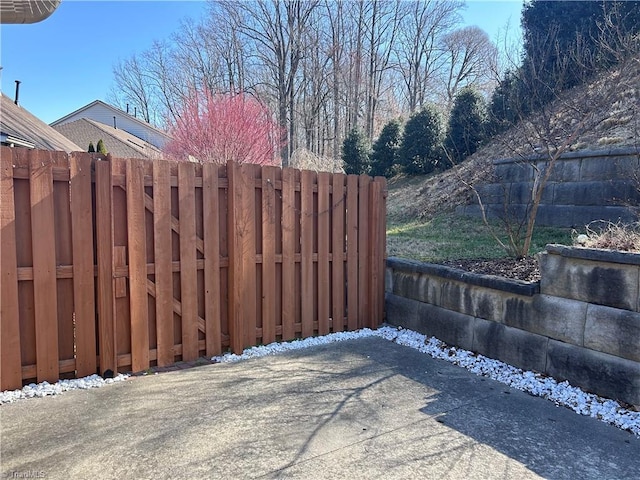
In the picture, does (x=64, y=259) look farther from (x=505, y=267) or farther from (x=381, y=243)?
(x=505, y=267)

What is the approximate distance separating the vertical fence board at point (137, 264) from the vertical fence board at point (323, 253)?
5.89 feet

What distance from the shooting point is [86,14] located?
1070cm

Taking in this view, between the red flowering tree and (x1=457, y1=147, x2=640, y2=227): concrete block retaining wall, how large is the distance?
305 inches

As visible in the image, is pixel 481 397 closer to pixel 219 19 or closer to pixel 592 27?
pixel 592 27

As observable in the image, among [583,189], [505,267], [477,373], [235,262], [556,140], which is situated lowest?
[477,373]

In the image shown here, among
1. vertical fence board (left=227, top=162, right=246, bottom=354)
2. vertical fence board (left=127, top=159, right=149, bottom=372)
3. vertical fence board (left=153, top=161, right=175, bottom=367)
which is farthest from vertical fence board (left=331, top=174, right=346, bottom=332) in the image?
vertical fence board (left=127, top=159, right=149, bottom=372)

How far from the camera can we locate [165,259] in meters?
3.62

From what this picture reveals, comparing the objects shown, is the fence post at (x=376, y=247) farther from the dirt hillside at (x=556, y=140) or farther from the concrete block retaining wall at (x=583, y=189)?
the concrete block retaining wall at (x=583, y=189)

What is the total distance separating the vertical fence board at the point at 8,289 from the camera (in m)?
2.98

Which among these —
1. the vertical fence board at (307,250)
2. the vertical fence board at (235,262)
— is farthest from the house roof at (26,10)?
the vertical fence board at (307,250)

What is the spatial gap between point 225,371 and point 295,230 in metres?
1.57

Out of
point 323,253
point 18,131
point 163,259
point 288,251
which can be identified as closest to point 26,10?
point 163,259

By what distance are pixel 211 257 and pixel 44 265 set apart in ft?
4.28

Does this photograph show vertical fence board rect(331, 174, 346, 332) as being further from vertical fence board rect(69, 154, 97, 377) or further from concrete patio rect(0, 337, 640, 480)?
vertical fence board rect(69, 154, 97, 377)
